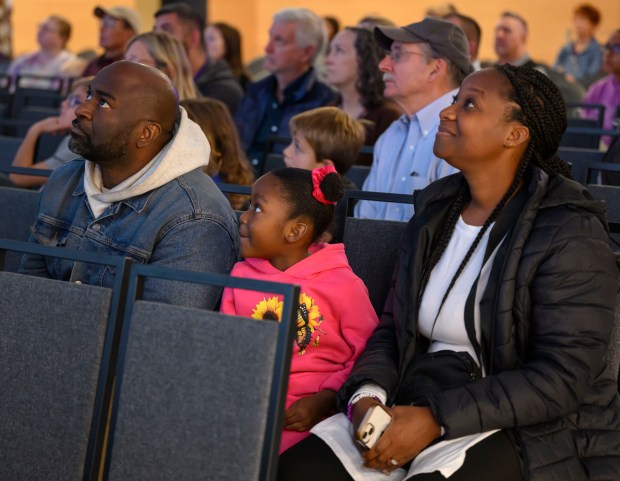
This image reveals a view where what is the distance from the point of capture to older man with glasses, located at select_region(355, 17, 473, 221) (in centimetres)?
391

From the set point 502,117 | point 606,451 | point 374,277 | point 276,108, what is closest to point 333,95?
point 276,108

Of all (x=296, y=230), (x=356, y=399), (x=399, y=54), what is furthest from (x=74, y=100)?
(x=356, y=399)

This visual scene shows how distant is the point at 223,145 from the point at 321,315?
1.53 metres

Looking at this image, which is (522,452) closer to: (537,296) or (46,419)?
(537,296)

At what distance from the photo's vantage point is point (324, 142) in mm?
3873

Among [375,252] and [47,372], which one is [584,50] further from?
[47,372]

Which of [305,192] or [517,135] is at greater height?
[517,135]

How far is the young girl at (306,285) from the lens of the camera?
103 inches

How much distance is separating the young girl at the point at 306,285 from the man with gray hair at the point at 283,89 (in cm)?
292

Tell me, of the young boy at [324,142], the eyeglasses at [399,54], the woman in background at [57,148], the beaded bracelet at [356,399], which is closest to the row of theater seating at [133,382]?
the beaded bracelet at [356,399]

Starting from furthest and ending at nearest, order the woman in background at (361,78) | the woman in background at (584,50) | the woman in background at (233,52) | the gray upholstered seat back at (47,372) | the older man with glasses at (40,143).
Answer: the woman in background at (584,50)
the woman in background at (233,52)
the woman in background at (361,78)
the older man with glasses at (40,143)
the gray upholstered seat back at (47,372)

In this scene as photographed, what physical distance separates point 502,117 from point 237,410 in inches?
40.2

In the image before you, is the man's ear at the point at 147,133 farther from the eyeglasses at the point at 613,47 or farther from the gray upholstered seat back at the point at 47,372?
the eyeglasses at the point at 613,47

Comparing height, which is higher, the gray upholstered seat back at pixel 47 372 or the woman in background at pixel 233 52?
the woman in background at pixel 233 52
